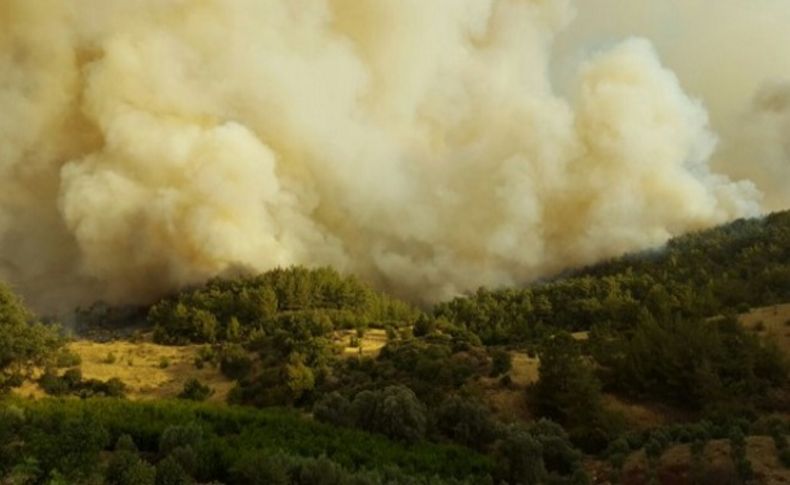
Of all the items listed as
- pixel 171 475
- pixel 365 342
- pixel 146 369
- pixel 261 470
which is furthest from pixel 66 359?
pixel 261 470

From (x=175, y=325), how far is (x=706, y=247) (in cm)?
6595

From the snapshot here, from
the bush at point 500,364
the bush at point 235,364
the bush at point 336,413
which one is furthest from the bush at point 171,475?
the bush at point 235,364

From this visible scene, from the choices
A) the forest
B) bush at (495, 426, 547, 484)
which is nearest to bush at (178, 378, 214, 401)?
the forest

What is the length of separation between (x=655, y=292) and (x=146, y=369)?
41.3m

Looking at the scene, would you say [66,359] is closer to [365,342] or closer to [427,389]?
[365,342]

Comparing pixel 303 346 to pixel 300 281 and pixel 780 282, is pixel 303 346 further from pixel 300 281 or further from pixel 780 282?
pixel 780 282

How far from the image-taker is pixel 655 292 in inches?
2441

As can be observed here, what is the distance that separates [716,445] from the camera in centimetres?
2273

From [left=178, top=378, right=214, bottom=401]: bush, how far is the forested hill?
24.2m

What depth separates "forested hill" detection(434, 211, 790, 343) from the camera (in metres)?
60.7

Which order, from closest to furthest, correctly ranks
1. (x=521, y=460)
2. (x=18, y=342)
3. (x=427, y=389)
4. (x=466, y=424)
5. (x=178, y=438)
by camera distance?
1. (x=178, y=438)
2. (x=521, y=460)
3. (x=466, y=424)
4. (x=427, y=389)
5. (x=18, y=342)

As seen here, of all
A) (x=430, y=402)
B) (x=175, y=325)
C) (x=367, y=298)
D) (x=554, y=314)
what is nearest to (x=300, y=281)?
(x=367, y=298)

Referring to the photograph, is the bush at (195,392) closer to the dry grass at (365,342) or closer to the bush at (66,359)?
the bush at (66,359)

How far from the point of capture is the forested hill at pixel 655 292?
60.7 meters
